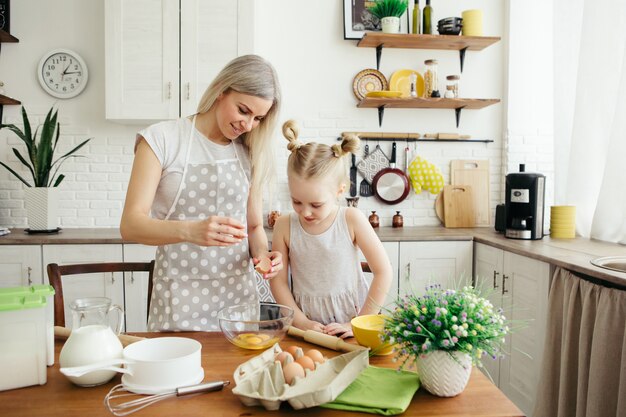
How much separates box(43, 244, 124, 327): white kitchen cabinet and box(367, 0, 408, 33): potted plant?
2.30m

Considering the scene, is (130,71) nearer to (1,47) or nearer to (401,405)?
(1,47)

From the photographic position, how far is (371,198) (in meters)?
3.95

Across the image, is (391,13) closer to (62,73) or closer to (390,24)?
(390,24)

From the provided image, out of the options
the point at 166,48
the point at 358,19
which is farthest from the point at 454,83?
the point at 166,48

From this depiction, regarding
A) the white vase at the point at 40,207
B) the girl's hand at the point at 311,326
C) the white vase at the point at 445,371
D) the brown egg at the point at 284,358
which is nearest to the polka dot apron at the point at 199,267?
the girl's hand at the point at 311,326

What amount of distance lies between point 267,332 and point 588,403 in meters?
1.53

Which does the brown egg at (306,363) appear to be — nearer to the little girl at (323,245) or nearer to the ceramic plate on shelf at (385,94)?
the little girl at (323,245)

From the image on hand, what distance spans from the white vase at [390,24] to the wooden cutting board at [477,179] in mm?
1075

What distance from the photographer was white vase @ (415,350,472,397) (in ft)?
3.49

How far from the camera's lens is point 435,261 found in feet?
11.2

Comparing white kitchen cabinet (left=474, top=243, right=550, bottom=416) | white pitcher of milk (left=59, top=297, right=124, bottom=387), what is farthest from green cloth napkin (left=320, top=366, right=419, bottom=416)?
white kitchen cabinet (left=474, top=243, right=550, bottom=416)

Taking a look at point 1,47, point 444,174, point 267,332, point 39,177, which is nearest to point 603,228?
point 444,174

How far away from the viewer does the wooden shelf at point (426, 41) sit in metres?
3.65

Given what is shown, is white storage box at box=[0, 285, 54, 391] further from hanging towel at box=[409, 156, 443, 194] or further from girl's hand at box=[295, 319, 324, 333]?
hanging towel at box=[409, 156, 443, 194]
